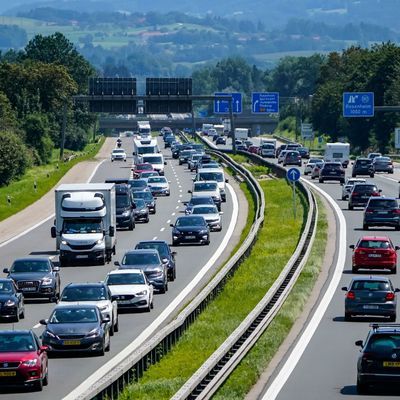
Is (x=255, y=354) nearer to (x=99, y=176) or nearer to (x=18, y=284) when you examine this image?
(x=18, y=284)

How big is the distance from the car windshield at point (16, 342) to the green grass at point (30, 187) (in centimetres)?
4958

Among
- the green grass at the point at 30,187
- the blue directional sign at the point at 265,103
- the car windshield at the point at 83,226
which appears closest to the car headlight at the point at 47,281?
the car windshield at the point at 83,226

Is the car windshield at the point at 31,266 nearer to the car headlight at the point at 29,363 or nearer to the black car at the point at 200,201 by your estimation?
the car headlight at the point at 29,363

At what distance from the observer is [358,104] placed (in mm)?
130875

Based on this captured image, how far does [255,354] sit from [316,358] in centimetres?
133

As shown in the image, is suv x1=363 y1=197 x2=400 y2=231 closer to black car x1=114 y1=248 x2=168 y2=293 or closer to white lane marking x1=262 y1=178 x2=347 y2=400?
white lane marking x1=262 y1=178 x2=347 y2=400

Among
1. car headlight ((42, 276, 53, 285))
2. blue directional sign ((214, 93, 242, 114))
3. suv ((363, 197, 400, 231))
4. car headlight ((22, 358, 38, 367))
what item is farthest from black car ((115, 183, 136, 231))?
blue directional sign ((214, 93, 242, 114))

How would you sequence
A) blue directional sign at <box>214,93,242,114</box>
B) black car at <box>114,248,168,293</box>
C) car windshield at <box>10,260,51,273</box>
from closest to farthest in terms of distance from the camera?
car windshield at <box>10,260,51,273</box> < black car at <box>114,248,168,293</box> < blue directional sign at <box>214,93,242,114</box>

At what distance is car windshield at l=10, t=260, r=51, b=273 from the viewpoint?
143 ft

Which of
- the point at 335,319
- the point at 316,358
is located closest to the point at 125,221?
the point at 335,319

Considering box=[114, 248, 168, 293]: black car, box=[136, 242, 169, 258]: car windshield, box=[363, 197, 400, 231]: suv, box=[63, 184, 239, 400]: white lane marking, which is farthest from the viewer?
box=[363, 197, 400, 231]: suv

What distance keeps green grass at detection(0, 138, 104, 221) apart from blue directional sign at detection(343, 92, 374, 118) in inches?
917

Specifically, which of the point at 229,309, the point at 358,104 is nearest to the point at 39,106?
the point at 358,104

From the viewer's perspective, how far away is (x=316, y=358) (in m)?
31.1
